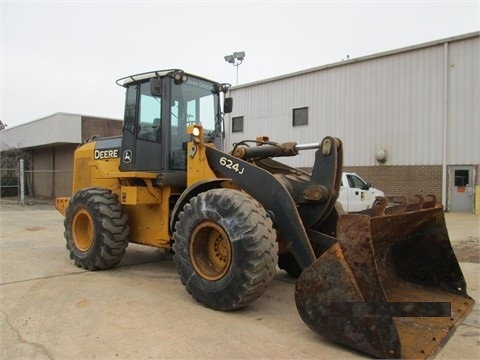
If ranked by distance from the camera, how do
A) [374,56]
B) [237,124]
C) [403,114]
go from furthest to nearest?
[237,124] → [374,56] → [403,114]

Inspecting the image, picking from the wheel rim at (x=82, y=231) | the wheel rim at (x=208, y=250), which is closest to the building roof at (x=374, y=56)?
the wheel rim at (x=82, y=231)

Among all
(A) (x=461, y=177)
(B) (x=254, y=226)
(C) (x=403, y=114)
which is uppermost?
(C) (x=403, y=114)

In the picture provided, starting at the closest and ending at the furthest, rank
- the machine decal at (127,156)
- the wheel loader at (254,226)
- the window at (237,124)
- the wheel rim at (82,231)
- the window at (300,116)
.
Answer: the wheel loader at (254,226) → the machine decal at (127,156) → the wheel rim at (82,231) → the window at (300,116) → the window at (237,124)

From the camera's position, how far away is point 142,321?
14.4 feet

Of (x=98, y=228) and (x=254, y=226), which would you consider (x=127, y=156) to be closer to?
(x=98, y=228)

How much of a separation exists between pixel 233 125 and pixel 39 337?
827 inches

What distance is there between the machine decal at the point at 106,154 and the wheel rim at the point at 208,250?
2.87 metres

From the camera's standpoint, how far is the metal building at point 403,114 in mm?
16359

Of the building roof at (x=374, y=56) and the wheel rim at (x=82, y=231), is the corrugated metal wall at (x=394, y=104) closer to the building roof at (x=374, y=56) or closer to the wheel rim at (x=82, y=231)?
the building roof at (x=374, y=56)

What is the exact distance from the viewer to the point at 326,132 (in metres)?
20.2

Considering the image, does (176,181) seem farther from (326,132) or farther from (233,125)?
(233,125)

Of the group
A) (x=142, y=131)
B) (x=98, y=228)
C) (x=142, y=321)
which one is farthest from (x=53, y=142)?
(x=142, y=321)

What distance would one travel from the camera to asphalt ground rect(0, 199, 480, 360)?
3658mm

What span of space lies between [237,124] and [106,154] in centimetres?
1727
